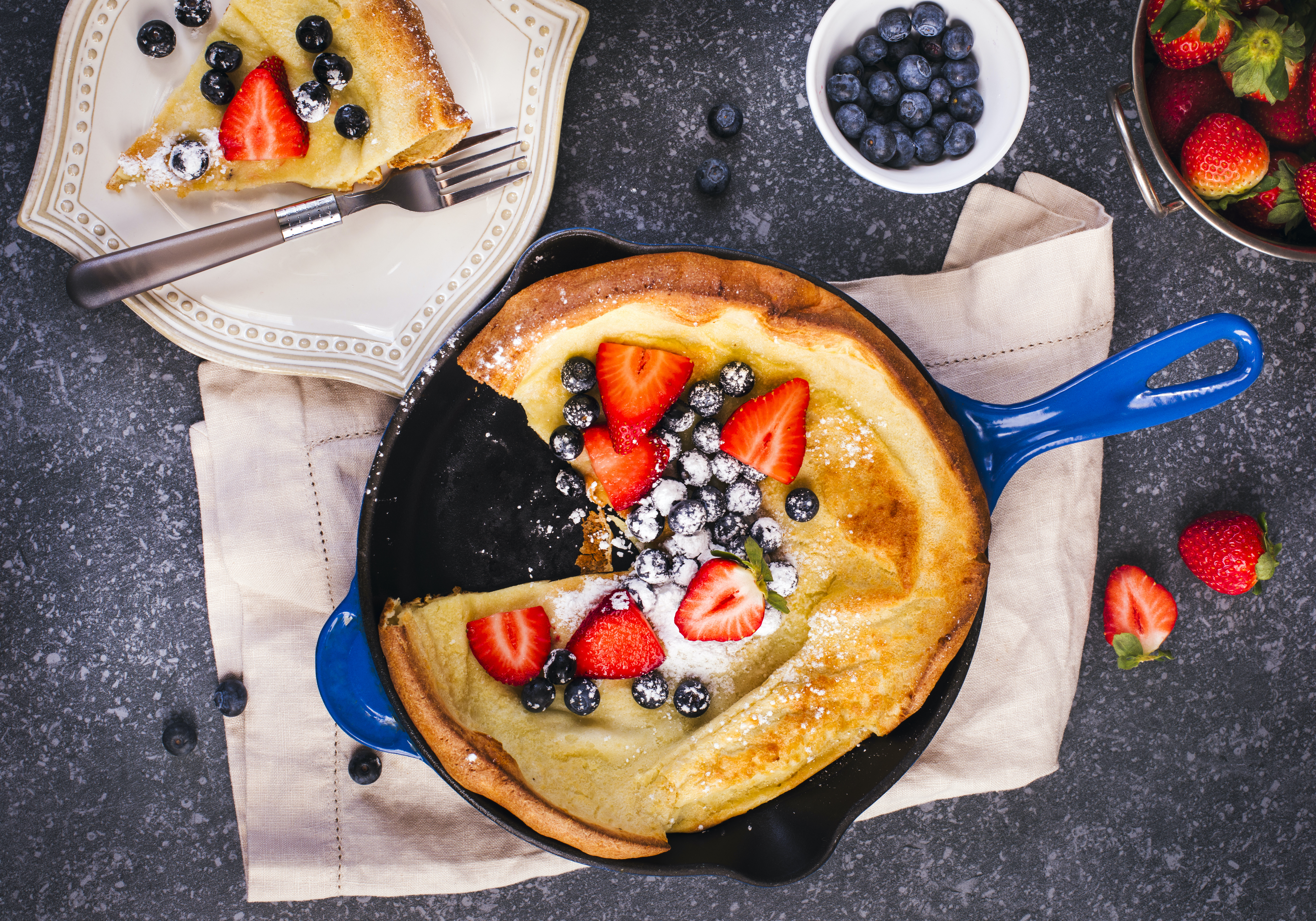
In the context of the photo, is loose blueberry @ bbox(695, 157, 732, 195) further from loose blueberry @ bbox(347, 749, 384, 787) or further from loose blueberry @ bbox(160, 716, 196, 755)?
loose blueberry @ bbox(160, 716, 196, 755)

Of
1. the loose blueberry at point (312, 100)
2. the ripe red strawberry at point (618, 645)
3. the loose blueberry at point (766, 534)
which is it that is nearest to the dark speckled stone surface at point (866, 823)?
the loose blueberry at point (312, 100)

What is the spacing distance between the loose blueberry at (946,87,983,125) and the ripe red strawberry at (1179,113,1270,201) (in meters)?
0.52

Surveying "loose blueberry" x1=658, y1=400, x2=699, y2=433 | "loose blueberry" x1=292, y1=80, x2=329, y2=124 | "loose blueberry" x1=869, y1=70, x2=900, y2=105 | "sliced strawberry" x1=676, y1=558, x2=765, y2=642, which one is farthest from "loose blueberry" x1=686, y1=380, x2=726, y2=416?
"loose blueberry" x1=292, y1=80, x2=329, y2=124

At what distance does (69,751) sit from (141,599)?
547mm

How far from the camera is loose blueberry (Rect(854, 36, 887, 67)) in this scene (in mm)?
2164

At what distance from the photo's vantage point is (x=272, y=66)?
2158 mm

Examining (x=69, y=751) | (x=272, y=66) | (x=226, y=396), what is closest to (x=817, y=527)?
(x=226, y=396)

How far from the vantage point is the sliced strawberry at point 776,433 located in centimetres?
207

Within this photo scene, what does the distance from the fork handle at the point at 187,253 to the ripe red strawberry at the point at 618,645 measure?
1289 mm

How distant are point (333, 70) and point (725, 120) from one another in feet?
3.48

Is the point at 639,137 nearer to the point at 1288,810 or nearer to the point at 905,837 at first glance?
the point at 905,837

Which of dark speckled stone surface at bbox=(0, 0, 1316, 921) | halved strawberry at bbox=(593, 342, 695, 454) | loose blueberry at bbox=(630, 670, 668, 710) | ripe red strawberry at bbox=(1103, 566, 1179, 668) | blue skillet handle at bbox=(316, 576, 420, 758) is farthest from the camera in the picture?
ripe red strawberry at bbox=(1103, 566, 1179, 668)

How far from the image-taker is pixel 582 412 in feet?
6.86

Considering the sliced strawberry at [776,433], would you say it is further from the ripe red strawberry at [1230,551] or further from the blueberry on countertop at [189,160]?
the blueberry on countertop at [189,160]
